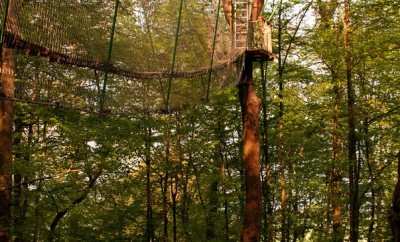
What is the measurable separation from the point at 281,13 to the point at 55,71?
963cm

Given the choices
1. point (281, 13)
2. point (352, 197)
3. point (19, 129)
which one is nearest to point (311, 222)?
point (352, 197)

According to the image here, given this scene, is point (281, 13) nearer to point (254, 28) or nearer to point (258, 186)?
point (254, 28)

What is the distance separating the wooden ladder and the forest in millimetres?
37

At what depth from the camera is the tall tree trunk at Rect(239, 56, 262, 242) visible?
8195 millimetres

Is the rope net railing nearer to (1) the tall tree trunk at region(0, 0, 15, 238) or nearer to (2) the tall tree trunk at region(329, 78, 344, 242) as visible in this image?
(1) the tall tree trunk at region(0, 0, 15, 238)

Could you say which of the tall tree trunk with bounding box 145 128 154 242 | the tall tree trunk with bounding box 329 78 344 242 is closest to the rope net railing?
the tall tree trunk with bounding box 329 78 344 242

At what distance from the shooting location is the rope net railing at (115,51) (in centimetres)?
516

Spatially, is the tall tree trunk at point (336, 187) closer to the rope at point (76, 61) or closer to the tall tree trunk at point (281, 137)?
the tall tree trunk at point (281, 137)

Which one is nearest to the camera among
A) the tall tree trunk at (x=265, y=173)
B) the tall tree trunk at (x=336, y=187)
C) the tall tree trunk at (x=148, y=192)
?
the tall tree trunk at (x=336, y=187)

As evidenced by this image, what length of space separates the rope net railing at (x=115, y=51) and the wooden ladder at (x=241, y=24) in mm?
174

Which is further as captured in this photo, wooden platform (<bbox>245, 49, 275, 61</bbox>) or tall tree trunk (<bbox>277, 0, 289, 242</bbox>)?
tall tree trunk (<bbox>277, 0, 289, 242</bbox>)

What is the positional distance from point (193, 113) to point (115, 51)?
8.69 metres

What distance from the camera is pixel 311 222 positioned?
16219 mm

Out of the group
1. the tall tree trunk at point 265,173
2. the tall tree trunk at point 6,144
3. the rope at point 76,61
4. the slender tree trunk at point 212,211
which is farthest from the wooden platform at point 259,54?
the slender tree trunk at point 212,211
